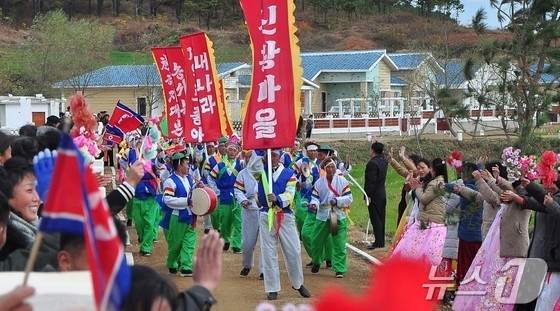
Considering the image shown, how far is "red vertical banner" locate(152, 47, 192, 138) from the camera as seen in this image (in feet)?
53.2

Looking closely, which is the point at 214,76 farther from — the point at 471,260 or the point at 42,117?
the point at 42,117

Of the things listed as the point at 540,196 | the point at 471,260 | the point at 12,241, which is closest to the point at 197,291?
the point at 12,241

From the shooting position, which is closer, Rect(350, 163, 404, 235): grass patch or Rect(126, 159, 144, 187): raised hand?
Rect(126, 159, 144, 187): raised hand

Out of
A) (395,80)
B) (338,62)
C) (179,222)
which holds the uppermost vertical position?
(338,62)

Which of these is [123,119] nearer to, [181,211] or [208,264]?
[181,211]

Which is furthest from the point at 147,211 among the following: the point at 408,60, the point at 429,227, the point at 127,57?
the point at 127,57

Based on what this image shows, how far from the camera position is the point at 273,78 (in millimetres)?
10102

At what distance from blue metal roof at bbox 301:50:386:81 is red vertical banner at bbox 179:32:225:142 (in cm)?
3208

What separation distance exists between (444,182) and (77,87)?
1315 inches

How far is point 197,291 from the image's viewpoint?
3.25m

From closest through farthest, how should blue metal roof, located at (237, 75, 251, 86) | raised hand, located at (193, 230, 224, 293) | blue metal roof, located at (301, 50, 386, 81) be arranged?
raised hand, located at (193, 230, 224, 293) < blue metal roof, located at (237, 75, 251, 86) < blue metal roof, located at (301, 50, 386, 81)

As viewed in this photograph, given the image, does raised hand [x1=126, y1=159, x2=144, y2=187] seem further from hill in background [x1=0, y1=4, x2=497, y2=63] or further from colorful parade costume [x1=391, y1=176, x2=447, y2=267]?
hill in background [x1=0, y1=4, x2=497, y2=63]

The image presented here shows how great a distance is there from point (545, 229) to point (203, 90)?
783cm

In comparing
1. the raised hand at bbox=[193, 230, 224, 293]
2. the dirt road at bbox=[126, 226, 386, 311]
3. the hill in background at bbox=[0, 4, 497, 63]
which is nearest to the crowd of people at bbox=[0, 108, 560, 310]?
the raised hand at bbox=[193, 230, 224, 293]
